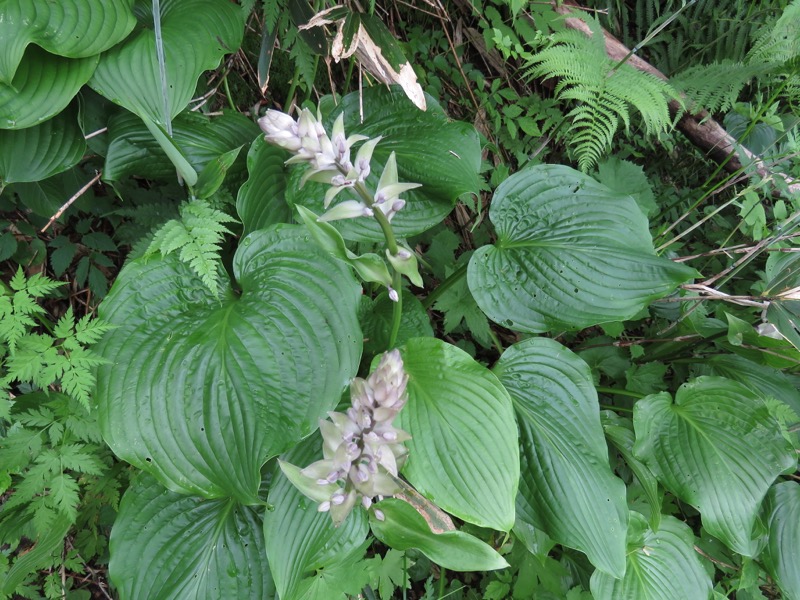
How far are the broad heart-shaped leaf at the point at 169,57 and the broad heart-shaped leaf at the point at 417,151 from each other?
1.37 ft

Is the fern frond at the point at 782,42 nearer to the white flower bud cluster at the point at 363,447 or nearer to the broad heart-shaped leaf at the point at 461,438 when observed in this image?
the broad heart-shaped leaf at the point at 461,438

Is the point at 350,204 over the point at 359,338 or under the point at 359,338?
over

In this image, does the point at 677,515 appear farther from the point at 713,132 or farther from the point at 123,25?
the point at 123,25

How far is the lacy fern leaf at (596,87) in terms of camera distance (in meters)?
1.89

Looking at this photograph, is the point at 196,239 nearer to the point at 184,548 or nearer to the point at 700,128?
the point at 184,548

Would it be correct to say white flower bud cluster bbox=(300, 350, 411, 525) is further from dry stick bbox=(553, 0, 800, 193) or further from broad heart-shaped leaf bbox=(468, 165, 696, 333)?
dry stick bbox=(553, 0, 800, 193)

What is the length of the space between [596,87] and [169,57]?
157 cm

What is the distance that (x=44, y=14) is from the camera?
1.26 metres

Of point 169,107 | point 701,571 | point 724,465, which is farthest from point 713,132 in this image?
point 169,107

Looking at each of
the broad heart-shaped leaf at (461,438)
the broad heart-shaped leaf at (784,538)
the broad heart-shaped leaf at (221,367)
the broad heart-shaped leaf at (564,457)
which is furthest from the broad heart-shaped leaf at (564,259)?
the broad heart-shaped leaf at (784,538)

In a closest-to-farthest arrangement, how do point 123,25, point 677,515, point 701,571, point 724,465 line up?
point 123,25 → point 724,465 → point 701,571 → point 677,515

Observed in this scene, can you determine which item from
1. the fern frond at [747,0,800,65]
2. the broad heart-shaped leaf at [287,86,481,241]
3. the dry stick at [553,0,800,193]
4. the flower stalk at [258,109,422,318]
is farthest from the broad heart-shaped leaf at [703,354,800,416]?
the flower stalk at [258,109,422,318]

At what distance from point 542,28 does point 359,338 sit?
1.88 meters

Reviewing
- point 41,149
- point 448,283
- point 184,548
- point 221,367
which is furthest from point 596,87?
point 184,548
